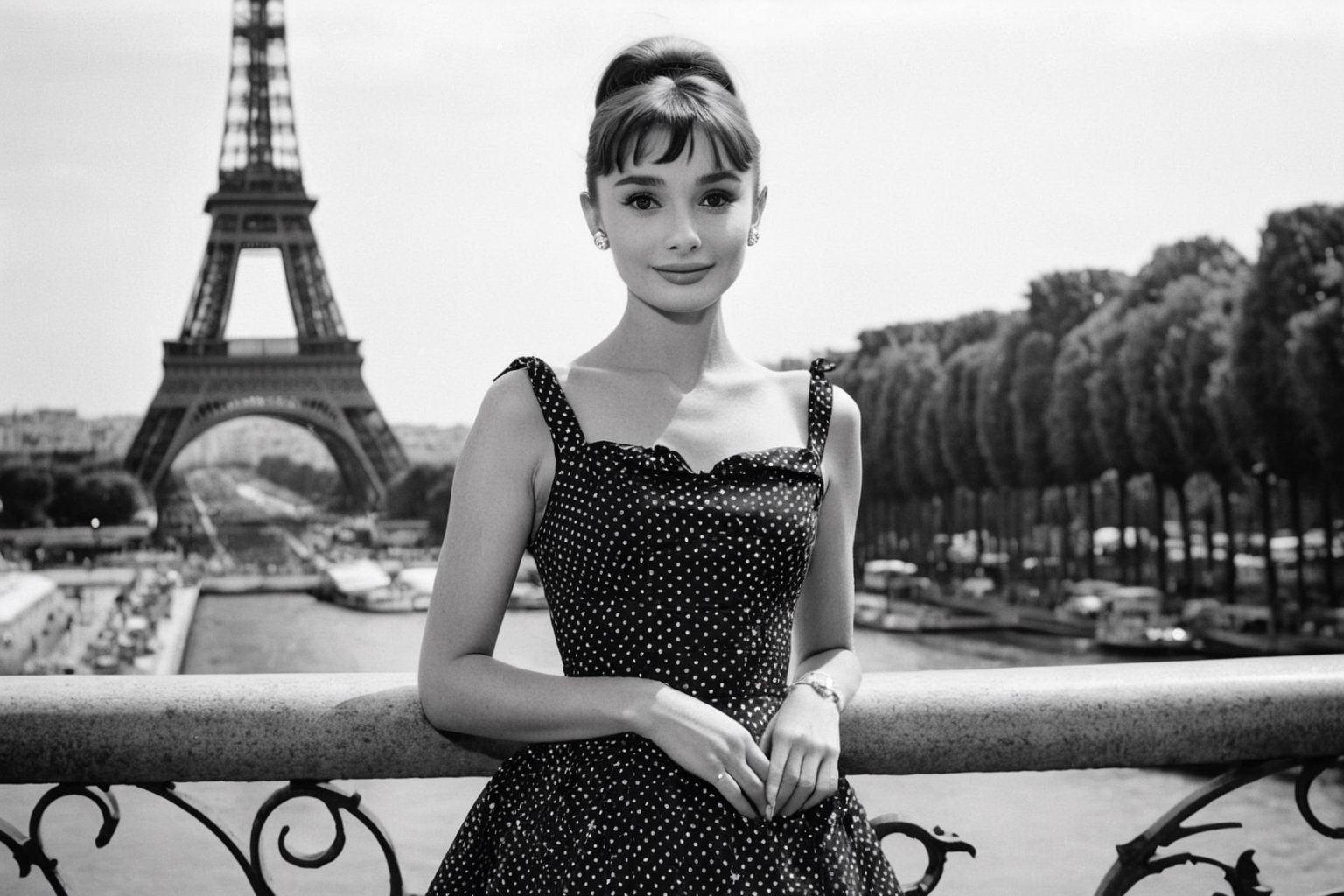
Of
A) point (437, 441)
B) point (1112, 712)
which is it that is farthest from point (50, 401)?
point (1112, 712)

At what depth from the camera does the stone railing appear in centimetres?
191

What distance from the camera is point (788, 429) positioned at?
173 cm

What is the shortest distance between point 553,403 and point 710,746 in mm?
404

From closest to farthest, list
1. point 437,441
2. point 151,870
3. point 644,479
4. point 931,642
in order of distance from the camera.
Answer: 1. point 644,479
2. point 151,870
3. point 931,642
4. point 437,441

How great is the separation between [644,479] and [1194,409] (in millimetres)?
24400

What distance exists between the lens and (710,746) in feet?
4.92

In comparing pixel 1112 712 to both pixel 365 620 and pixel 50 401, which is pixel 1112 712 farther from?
pixel 50 401

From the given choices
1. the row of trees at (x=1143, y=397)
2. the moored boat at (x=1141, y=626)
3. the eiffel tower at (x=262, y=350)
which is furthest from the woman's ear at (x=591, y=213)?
the eiffel tower at (x=262, y=350)

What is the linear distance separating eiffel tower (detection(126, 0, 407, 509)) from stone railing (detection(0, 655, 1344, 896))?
37.7m

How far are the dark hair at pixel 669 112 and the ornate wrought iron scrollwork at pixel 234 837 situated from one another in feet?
2.72

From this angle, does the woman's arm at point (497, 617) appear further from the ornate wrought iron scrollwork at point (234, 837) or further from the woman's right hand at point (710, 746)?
the ornate wrought iron scrollwork at point (234, 837)

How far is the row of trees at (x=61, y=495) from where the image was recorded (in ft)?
148

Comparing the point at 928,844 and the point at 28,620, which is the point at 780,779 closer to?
the point at 928,844

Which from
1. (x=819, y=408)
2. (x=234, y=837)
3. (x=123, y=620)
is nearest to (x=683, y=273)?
(x=819, y=408)
